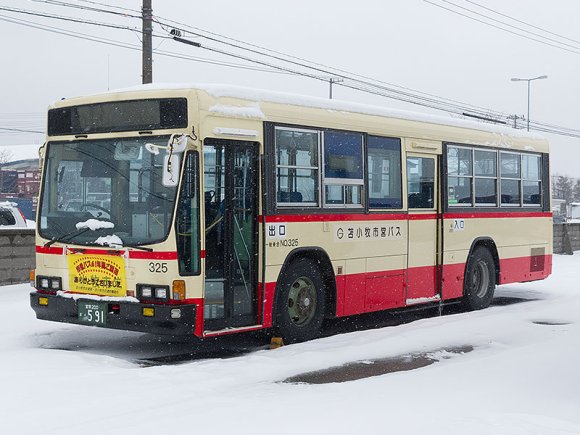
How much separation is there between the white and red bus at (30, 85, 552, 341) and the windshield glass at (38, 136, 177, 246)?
0.05 ft

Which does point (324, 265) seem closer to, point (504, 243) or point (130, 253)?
point (130, 253)

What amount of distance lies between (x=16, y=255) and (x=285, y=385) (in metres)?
9.63

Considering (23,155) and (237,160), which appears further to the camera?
(23,155)

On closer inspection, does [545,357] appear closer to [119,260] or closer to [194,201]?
[194,201]

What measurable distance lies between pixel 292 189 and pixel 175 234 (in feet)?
6.66

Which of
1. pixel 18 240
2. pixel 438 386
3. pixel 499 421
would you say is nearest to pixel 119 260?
pixel 438 386

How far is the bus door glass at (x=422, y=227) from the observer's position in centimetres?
1338

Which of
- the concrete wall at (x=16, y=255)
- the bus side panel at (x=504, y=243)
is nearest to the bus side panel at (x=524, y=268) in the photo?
the bus side panel at (x=504, y=243)

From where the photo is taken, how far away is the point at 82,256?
1011 cm

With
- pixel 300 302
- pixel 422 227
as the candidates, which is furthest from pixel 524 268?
pixel 300 302

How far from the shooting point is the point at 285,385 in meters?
8.30

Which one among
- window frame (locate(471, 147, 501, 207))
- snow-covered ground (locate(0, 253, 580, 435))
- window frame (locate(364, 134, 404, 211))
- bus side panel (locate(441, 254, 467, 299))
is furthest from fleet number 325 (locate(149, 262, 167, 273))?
window frame (locate(471, 147, 501, 207))

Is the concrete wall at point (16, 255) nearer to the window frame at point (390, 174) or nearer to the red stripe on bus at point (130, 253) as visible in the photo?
the red stripe on bus at point (130, 253)

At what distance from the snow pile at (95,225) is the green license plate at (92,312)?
2.76 ft
